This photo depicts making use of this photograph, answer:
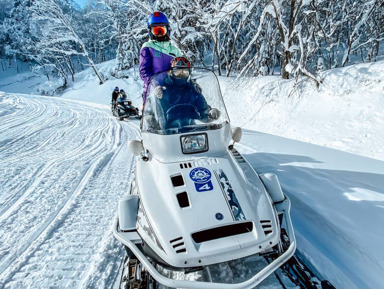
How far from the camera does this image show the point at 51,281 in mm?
1958

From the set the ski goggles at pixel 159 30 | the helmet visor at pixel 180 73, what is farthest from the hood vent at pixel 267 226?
the ski goggles at pixel 159 30

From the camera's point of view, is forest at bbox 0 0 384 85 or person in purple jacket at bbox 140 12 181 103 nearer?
person in purple jacket at bbox 140 12 181 103

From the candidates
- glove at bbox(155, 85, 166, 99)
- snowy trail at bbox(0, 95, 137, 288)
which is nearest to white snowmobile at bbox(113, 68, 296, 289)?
glove at bbox(155, 85, 166, 99)

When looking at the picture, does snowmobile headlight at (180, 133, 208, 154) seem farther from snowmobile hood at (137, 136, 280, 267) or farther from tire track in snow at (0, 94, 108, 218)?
tire track in snow at (0, 94, 108, 218)

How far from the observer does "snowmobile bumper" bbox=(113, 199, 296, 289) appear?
1433mm

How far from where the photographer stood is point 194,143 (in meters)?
2.28

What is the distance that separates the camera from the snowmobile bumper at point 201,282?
143 centimetres

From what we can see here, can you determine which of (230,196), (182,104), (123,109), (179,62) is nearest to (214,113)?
(182,104)

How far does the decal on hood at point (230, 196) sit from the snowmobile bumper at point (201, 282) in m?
0.37

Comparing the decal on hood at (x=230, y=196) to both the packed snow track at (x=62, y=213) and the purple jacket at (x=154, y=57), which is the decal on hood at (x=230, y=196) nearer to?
the packed snow track at (x=62, y=213)

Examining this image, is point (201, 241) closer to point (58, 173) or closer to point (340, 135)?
point (58, 173)

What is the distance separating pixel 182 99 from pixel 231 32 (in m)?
17.0

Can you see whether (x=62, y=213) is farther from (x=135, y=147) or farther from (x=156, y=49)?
(x=156, y=49)

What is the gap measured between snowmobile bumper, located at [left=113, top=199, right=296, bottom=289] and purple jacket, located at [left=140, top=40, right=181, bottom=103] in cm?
214
